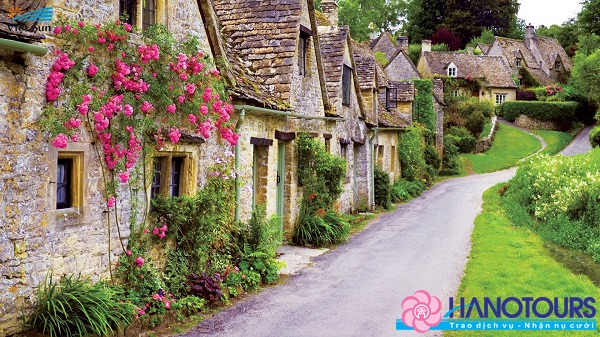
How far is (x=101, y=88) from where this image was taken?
865cm

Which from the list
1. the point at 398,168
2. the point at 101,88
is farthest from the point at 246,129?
the point at 398,168

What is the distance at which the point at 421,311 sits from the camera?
10250mm

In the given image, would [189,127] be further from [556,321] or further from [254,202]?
[556,321]

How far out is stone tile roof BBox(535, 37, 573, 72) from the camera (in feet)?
256

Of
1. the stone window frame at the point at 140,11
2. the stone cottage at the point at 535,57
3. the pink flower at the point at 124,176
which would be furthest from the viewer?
the stone cottage at the point at 535,57

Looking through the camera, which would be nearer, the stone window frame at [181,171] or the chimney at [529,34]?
the stone window frame at [181,171]

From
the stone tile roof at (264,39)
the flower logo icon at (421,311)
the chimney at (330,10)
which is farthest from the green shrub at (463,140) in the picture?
the flower logo icon at (421,311)

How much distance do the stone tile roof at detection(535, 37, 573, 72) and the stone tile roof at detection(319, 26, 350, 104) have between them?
64400mm

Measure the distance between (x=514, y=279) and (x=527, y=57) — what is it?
69.7 metres

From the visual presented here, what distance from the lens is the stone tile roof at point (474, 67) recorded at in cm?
6425

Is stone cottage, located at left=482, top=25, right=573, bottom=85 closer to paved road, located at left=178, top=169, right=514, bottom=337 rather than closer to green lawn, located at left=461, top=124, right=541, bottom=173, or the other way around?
green lawn, located at left=461, top=124, right=541, bottom=173

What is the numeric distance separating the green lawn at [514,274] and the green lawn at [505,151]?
27.3 metres

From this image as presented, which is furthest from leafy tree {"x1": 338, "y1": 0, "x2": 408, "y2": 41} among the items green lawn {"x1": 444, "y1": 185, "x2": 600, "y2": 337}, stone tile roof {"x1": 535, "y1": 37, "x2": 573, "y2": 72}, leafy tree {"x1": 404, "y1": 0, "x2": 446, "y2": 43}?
green lawn {"x1": 444, "y1": 185, "x2": 600, "y2": 337}

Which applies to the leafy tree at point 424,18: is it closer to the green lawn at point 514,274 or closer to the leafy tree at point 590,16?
the leafy tree at point 590,16
